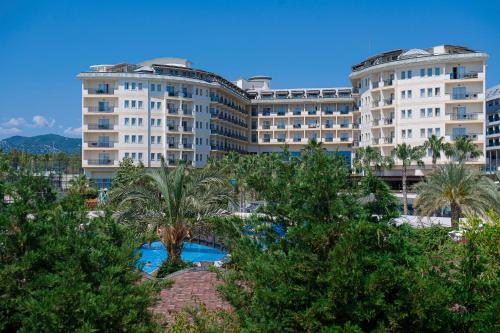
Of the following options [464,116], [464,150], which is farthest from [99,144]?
[464,116]

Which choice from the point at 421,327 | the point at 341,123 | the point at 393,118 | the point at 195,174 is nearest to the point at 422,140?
the point at 393,118

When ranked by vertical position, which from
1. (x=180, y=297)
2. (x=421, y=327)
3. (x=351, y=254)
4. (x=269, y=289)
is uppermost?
(x=351, y=254)

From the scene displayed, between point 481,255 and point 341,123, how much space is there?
8835 centimetres

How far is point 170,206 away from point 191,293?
831 cm

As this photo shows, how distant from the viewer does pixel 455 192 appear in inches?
1395

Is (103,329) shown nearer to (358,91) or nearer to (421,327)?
(421,327)

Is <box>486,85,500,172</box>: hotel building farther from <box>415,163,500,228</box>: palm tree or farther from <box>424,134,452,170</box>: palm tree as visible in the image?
<box>415,163,500,228</box>: palm tree

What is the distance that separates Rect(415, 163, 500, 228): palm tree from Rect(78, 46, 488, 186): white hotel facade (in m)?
22.6

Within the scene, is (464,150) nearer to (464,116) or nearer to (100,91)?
(464,116)

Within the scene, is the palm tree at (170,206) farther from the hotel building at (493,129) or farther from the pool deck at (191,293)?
the hotel building at (493,129)

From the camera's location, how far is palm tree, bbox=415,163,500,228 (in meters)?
34.8

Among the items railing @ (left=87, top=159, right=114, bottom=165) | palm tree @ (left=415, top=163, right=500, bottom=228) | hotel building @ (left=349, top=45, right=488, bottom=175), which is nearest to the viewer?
palm tree @ (left=415, top=163, right=500, bottom=228)

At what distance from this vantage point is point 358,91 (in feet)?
264

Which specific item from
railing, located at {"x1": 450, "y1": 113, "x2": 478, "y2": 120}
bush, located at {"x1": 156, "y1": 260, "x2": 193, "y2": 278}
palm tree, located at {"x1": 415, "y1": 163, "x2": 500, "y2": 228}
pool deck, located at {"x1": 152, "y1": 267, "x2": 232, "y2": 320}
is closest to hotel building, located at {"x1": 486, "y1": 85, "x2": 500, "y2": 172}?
railing, located at {"x1": 450, "y1": 113, "x2": 478, "y2": 120}
